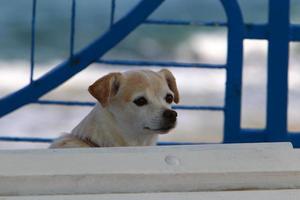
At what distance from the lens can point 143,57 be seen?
1204 centimetres

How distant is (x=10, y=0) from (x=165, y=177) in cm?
1296

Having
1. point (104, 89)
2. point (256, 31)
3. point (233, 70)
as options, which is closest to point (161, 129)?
point (104, 89)

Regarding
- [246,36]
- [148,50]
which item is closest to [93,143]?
[246,36]

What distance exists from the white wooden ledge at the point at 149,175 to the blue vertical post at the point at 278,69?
2.57 m

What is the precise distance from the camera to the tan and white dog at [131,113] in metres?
3.34

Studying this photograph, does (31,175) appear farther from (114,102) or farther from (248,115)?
(248,115)

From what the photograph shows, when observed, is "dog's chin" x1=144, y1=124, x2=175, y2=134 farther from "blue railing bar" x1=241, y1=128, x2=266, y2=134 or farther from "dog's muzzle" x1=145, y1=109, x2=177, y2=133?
"blue railing bar" x1=241, y1=128, x2=266, y2=134

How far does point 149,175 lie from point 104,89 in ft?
6.65

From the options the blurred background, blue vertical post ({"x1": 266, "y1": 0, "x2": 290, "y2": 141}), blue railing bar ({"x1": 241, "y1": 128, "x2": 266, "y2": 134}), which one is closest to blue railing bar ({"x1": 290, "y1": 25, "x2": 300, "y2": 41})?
blue vertical post ({"x1": 266, "y1": 0, "x2": 290, "y2": 141})

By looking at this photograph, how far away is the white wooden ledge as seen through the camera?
1259mm

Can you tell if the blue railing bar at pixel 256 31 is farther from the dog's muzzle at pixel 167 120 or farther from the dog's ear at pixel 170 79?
the dog's muzzle at pixel 167 120

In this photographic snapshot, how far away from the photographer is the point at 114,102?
11.3 ft

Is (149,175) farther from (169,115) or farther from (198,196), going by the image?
(169,115)

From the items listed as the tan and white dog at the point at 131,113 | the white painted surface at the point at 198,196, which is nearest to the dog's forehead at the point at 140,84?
the tan and white dog at the point at 131,113
